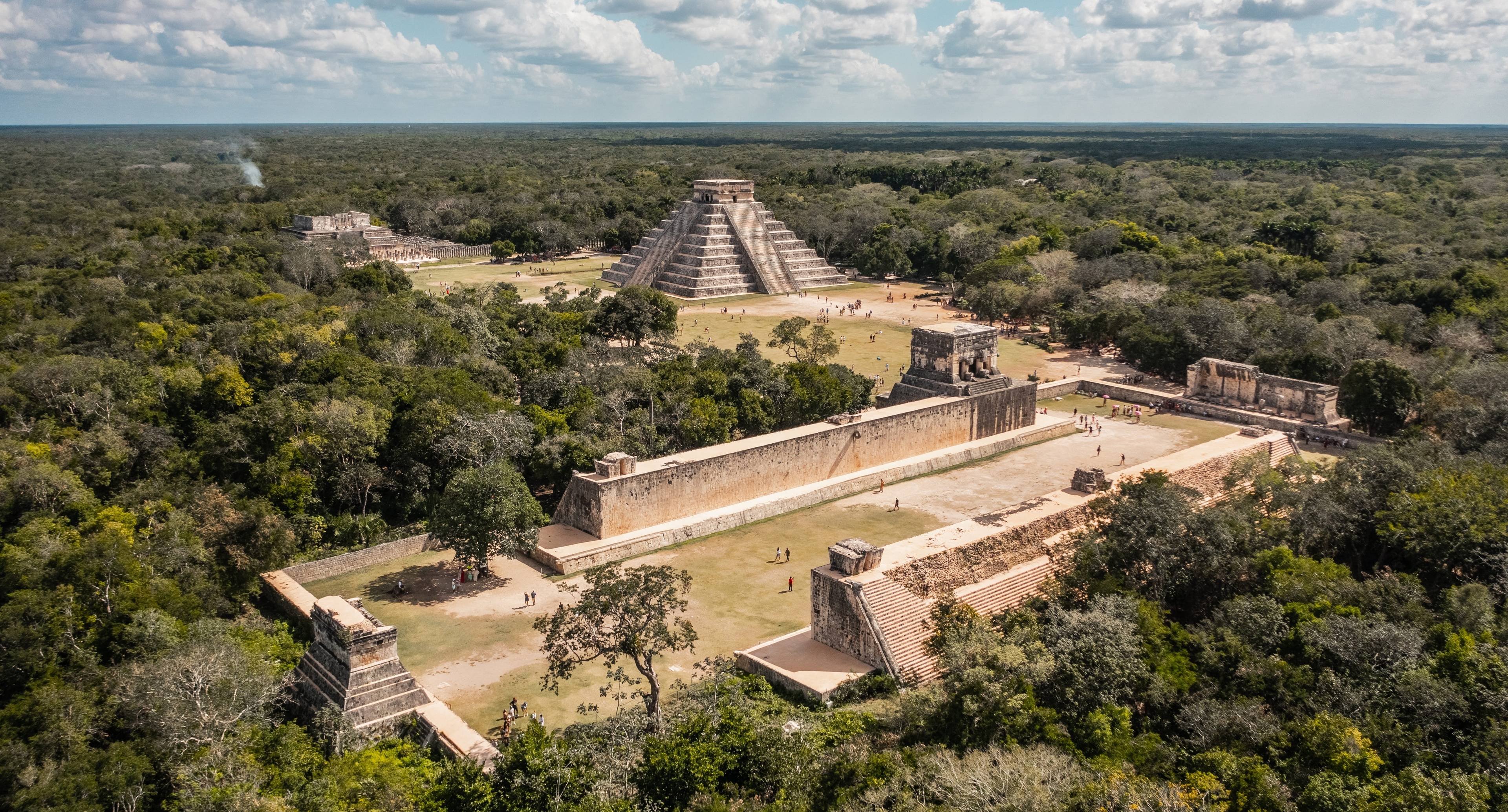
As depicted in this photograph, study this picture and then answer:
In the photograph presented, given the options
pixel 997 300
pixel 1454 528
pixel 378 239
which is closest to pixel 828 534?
pixel 1454 528

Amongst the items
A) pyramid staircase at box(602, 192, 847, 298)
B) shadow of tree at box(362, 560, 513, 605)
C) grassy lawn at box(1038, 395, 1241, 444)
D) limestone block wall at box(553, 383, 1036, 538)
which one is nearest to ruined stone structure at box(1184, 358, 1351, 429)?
grassy lawn at box(1038, 395, 1241, 444)

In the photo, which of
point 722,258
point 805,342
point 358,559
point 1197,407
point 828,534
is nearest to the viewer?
point 358,559

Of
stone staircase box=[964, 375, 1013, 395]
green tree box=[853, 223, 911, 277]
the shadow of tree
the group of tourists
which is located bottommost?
the shadow of tree

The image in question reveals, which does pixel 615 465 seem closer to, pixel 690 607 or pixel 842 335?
pixel 690 607

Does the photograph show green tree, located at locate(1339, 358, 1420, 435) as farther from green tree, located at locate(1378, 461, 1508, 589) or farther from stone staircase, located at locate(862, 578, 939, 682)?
stone staircase, located at locate(862, 578, 939, 682)

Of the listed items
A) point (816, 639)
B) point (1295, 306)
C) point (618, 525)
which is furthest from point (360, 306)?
point (1295, 306)

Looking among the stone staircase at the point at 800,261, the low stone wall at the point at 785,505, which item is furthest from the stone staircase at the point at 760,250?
the low stone wall at the point at 785,505
